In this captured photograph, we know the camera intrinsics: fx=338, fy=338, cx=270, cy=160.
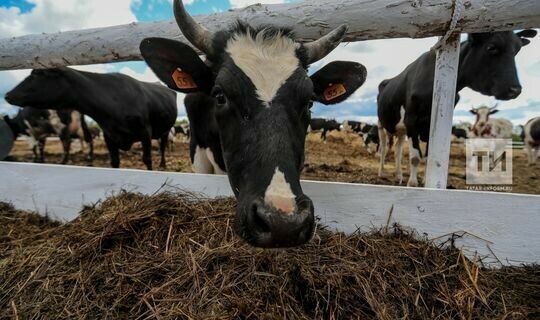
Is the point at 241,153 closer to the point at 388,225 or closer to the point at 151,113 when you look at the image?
the point at 388,225

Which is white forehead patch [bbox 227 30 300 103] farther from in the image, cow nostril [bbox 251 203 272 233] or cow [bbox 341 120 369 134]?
cow [bbox 341 120 369 134]

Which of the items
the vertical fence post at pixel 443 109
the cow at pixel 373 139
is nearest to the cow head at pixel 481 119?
the cow at pixel 373 139

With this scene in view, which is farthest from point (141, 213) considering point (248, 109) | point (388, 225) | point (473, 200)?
point (473, 200)

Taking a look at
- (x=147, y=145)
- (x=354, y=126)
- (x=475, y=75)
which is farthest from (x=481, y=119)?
(x=147, y=145)

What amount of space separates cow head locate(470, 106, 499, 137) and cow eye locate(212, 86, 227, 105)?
18.4 meters

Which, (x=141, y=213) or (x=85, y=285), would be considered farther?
(x=141, y=213)

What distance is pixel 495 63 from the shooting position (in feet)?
14.5

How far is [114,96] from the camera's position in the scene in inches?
247

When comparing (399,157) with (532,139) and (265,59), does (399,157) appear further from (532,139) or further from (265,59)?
(532,139)

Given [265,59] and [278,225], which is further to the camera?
[265,59]

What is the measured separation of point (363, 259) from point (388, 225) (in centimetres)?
44

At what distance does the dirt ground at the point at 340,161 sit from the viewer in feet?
26.0

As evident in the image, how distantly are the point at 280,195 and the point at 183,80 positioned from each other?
1345 millimetres

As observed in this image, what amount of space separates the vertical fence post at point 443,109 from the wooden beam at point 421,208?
196 mm
